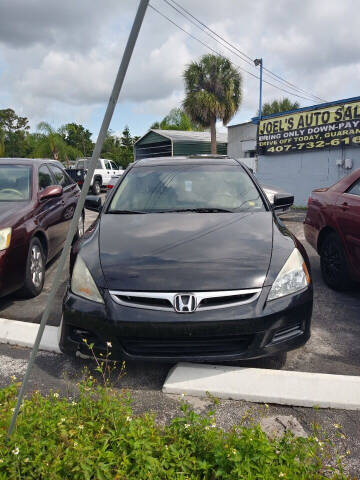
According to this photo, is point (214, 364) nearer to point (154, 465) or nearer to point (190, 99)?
point (154, 465)

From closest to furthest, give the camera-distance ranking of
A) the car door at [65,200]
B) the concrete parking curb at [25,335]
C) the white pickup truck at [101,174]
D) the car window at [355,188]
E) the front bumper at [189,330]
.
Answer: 1. the front bumper at [189,330]
2. the concrete parking curb at [25,335]
3. the car window at [355,188]
4. the car door at [65,200]
5. the white pickup truck at [101,174]

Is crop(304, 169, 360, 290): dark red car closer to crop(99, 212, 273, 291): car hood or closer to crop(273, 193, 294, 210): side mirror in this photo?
crop(273, 193, 294, 210): side mirror

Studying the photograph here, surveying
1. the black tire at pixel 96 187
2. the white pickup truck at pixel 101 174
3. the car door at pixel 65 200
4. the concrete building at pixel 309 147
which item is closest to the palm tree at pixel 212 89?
the white pickup truck at pixel 101 174

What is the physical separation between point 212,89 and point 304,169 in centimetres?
1398

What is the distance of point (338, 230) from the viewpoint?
420 centimetres

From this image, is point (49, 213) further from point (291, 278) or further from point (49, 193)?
point (291, 278)

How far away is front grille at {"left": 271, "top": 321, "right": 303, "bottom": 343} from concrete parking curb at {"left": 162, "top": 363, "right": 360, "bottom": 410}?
0.28 m

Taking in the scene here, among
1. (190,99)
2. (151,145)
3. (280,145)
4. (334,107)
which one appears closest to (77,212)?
(334,107)

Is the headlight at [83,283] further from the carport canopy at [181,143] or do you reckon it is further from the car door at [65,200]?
the carport canopy at [181,143]

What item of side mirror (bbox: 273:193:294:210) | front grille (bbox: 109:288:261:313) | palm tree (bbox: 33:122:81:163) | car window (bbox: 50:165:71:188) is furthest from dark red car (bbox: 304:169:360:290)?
palm tree (bbox: 33:122:81:163)

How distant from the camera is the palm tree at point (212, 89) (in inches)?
973

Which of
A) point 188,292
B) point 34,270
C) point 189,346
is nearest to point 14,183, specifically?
point 34,270

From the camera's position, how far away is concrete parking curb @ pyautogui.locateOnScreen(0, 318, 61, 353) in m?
3.08

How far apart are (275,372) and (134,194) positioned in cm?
209
